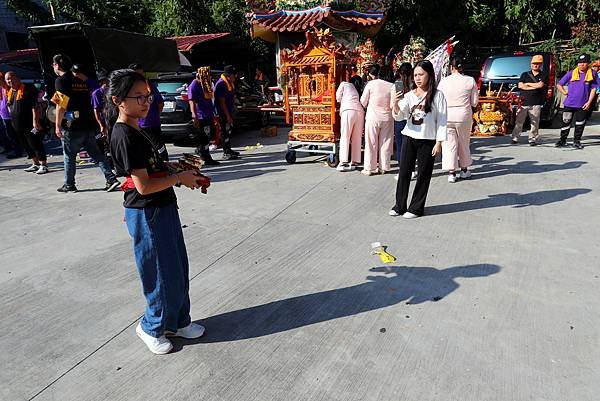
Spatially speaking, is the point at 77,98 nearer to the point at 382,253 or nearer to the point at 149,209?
the point at 149,209

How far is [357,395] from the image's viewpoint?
7.78 feet

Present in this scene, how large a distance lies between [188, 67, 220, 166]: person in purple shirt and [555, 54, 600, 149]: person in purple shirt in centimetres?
670

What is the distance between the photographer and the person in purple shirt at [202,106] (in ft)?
25.8

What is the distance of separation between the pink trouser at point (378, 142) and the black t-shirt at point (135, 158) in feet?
15.2

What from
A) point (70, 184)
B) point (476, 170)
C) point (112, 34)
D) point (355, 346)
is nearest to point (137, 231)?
point (355, 346)

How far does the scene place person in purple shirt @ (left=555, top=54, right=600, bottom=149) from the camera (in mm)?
8172

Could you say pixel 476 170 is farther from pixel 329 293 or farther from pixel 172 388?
pixel 172 388

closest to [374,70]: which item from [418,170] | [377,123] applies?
[377,123]

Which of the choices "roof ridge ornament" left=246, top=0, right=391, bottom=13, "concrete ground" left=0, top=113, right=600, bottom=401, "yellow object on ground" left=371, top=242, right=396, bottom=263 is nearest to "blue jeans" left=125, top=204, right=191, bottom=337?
"concrete ground" left=0, top=113, right=600, bottom=401

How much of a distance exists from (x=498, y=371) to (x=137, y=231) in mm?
2199

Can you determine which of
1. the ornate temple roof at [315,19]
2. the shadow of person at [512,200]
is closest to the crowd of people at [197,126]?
the shadow of person at [512,200]

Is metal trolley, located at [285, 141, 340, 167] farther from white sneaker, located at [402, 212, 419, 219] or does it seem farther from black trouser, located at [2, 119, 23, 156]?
black trouser, located at [2, 119, 23, 156]

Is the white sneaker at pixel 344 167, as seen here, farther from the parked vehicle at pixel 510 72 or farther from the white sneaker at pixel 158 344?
the parked vehicle at pixel 510 72

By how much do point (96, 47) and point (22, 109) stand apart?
2.77 meters
